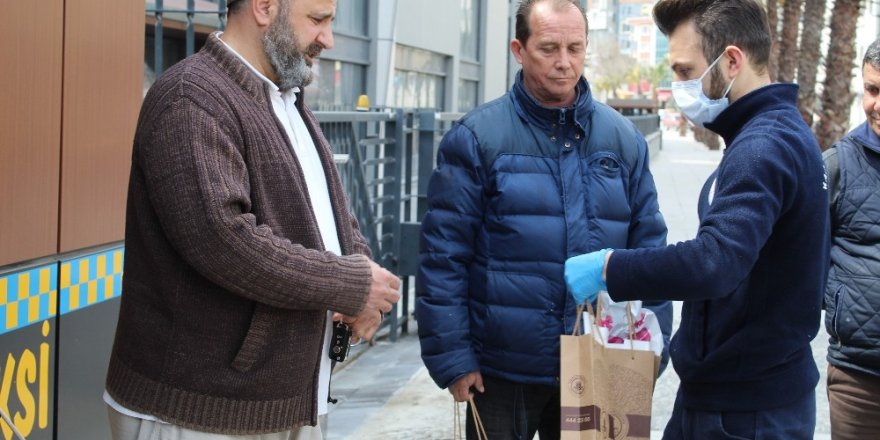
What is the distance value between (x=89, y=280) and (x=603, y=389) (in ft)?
5.55

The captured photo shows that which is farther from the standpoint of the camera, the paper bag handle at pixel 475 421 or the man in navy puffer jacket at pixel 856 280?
the man in navy puffer jacket at pixel 856 280

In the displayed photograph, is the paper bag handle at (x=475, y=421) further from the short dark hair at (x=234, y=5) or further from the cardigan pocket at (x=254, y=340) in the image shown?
the short dark hair at (x=234, y=5)

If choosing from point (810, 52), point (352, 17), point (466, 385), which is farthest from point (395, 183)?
point (810, 52)

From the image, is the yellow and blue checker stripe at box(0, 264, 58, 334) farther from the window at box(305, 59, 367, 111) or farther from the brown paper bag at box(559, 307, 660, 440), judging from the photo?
the window at box(305, 59, 367, 111)

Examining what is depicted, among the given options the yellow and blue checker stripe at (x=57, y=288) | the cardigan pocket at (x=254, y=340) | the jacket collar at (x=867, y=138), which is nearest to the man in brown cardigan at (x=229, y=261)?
the cardigan pocket at (x=254, y=340)

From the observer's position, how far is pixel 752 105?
9.66ft

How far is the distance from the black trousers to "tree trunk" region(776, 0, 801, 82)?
2125cm

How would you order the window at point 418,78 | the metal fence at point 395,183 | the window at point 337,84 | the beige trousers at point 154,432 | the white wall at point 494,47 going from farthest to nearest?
the white wall at point 494,47 → the window at point 418,78 → the window at point 337,84 → the metal fence at point 395,183 → the beige trousers at point 154,432

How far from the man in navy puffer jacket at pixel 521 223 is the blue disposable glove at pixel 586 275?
34 centimetres

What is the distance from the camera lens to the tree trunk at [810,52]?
21203 mm

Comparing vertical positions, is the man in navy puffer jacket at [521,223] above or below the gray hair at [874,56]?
below

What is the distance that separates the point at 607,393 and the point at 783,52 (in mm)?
23911

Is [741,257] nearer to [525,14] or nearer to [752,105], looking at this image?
[752,105]

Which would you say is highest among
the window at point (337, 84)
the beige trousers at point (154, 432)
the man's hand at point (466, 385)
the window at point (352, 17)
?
the window at point (352, 17)
